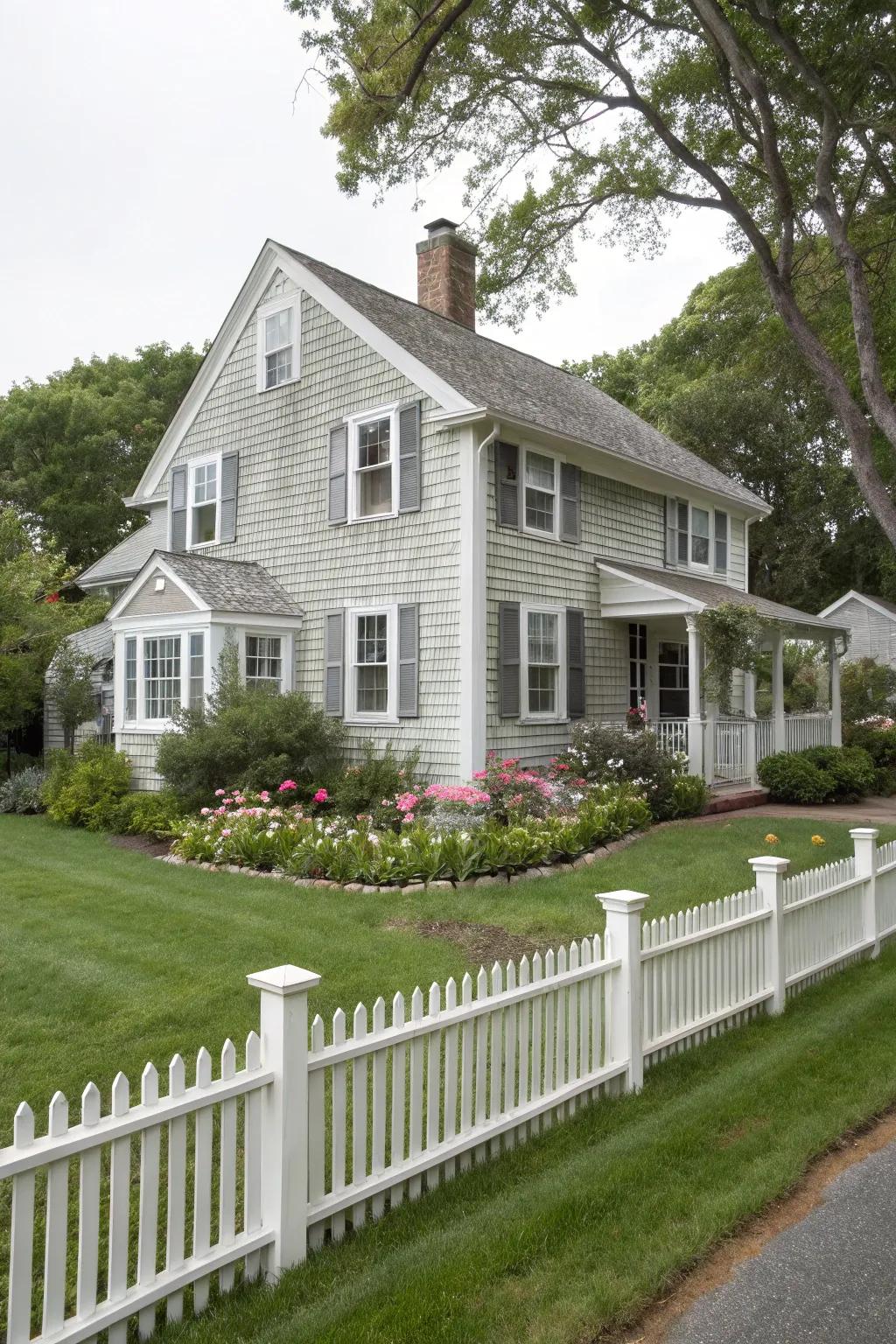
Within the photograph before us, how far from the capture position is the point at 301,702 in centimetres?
1259

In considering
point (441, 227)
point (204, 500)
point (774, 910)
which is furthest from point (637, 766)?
point (441, 227)

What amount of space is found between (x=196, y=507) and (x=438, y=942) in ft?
38.9

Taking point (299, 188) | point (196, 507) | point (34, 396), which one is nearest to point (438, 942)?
point (196, 507)

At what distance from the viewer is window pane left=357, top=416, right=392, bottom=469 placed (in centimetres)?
1354

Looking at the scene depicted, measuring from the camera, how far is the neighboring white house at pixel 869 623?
32.2 m

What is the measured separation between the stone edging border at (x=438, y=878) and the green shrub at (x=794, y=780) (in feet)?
16.7

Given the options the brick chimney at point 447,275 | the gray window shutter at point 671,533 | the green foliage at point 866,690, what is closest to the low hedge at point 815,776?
the gray window shutter at point 671,533

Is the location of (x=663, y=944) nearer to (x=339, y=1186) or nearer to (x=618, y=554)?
(x=339, y=1186)

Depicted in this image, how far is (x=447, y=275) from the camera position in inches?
653

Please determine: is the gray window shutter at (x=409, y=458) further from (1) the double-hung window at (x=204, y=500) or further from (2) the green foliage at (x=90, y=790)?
(2) the green foliage at (x=90, y=790)

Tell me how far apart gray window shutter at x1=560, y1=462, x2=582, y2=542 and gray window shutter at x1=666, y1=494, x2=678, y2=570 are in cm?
306

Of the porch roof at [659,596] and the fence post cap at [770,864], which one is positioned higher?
the porch roof at [659,596]

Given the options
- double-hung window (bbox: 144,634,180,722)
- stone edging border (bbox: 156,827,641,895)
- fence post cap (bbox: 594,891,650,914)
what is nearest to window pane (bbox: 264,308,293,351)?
double-hung window (bbox: 144,634,180,722)

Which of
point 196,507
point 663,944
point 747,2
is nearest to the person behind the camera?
point 663,944
